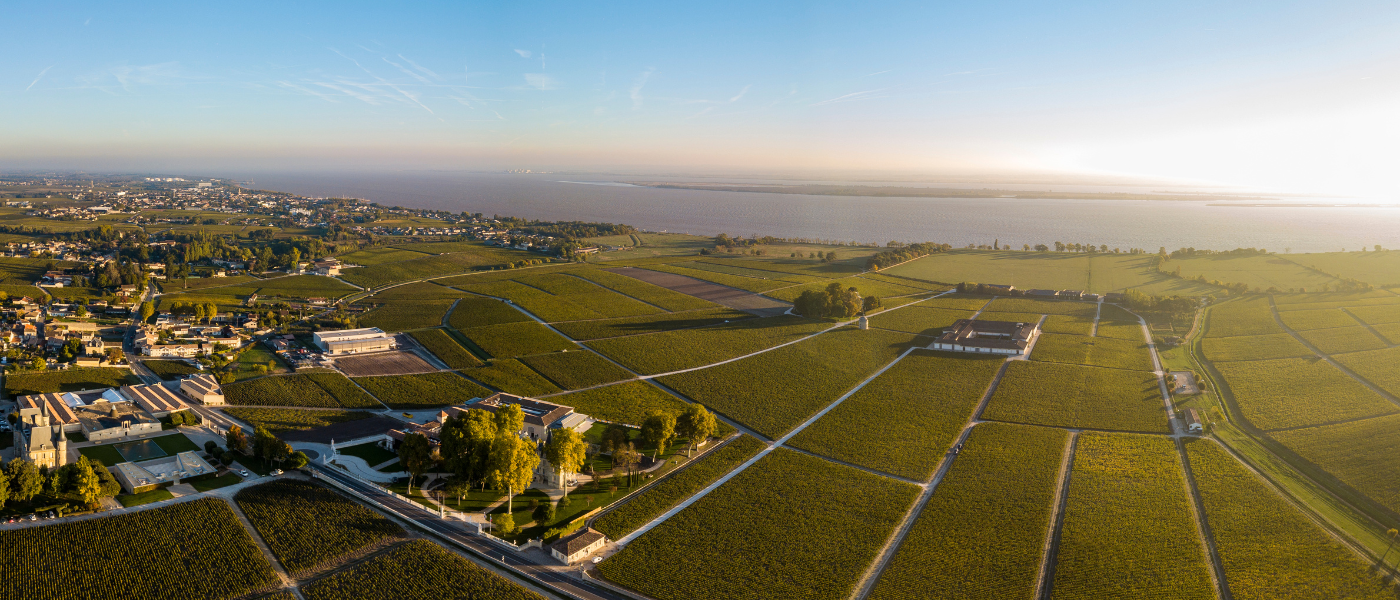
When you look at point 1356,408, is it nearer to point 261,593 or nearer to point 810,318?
point 810,318

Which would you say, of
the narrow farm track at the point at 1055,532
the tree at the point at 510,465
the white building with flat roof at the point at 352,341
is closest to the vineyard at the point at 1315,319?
the narrow farm track at the point at 1055,532

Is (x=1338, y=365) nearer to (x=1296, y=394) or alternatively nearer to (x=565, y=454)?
(x=1296, y=394)

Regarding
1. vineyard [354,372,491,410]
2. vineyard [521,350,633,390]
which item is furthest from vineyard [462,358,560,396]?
vineyard [354,372,491,410]

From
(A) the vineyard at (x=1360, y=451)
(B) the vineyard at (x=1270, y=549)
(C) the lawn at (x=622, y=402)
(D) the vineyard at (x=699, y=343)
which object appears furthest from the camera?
(D) the vineyard at (x=699, y=343)

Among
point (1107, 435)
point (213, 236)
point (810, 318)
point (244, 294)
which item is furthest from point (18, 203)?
point (1107, 435)

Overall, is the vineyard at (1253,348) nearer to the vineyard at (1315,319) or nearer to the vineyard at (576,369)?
the vineyard at (1315,319)

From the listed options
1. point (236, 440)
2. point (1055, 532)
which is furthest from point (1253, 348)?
point (236, 440)
